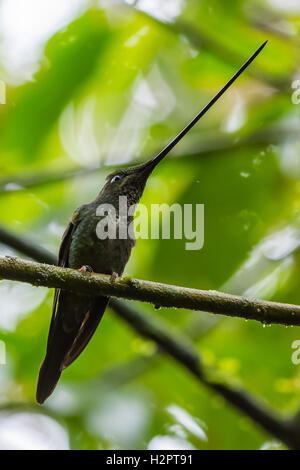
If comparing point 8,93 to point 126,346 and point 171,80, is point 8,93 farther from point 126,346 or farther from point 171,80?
point 126,346

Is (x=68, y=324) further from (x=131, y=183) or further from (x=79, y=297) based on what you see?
(x=131, y=183)

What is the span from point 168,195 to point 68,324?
161cm

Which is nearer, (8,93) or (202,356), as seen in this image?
(202,356)

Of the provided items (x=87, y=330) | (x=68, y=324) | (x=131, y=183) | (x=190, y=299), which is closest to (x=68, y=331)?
(x=68, y=324)

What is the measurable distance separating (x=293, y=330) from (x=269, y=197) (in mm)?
1115

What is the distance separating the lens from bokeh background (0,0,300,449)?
541cm

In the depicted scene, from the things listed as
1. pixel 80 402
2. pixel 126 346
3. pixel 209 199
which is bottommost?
pixel 80 402

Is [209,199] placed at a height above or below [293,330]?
above

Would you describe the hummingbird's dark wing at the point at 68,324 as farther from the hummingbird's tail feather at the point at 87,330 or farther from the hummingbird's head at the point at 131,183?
the hummingbird's head at the point at 131,183

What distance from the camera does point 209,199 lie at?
5332 millimetres

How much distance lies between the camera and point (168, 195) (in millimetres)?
5938
